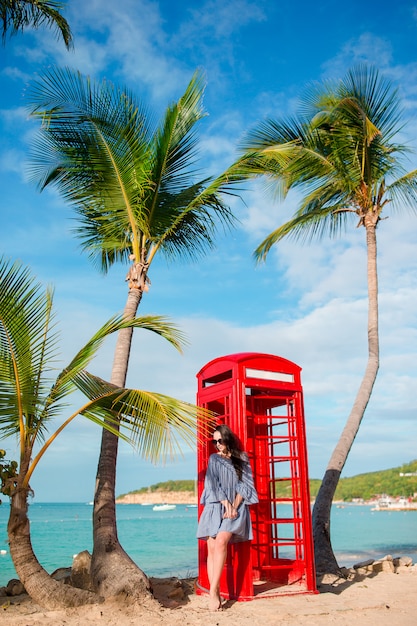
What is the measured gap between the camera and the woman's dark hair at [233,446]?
635 cm

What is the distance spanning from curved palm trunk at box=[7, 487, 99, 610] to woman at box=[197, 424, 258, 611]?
4.97 ft

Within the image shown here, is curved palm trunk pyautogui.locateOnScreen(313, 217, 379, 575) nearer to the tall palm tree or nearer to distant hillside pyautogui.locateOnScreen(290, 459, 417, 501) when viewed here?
the tall palm tree

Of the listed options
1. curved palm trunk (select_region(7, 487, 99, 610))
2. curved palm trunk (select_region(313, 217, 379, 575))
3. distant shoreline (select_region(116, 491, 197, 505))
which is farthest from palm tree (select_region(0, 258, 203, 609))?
distant shoreline (select_region(116, 491, 197, 505))

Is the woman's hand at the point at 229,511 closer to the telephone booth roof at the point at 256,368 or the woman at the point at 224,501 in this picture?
the woman at the point at 224,501

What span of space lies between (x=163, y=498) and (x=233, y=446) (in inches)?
5184

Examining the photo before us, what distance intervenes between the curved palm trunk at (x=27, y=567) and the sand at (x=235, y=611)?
0.37 ft

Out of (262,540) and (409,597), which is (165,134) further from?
(409,597)

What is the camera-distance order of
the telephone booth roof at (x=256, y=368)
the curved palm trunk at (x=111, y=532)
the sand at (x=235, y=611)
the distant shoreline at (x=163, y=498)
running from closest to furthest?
1. the sand at (x=235, y=611)
2. the curved palm trunk at (x=111, y=532)
3. the telephone booth roof at (x=256, y=368)
4. the distant shoreline at (x=163, y=498)

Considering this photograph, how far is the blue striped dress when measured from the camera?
20.7 feet

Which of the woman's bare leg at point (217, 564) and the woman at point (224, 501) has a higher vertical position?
the woman at point (224, 501)

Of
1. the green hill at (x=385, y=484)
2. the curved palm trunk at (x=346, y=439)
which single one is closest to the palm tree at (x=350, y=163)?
the curved palm trunk at (x=346, y=439)

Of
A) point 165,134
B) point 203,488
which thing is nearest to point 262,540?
point 203,488

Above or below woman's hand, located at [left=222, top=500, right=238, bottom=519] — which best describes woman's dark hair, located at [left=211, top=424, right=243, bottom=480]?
above

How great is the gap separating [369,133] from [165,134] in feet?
14.5
